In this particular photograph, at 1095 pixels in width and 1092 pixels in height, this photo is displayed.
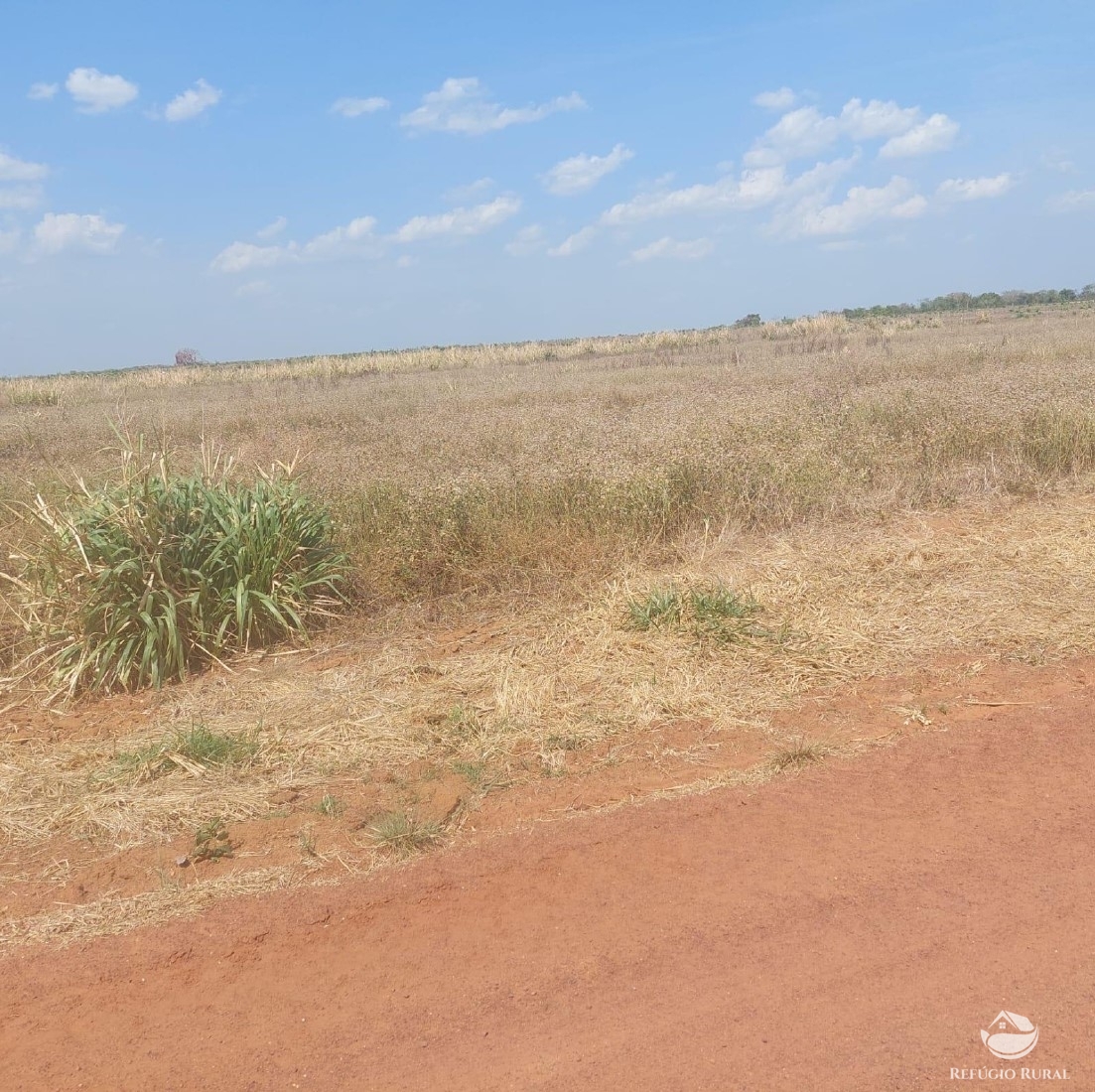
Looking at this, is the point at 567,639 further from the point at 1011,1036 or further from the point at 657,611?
the point at 1011,1036

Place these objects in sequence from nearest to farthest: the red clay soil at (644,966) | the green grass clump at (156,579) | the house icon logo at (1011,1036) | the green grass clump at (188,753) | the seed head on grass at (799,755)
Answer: the house icon logo at (1011,1036) < the red clay soil at (644,966) < the seed head on grass at (799,755) < the green grass clump at (188,753) < the green grass clump at (156,579)

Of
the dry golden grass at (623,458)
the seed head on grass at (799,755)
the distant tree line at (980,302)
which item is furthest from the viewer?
the distant tree line at (980,302)

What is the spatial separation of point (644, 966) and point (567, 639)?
3.08 meters

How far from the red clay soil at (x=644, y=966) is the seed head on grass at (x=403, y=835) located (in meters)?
0.13

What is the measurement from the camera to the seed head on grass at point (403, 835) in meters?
3.86

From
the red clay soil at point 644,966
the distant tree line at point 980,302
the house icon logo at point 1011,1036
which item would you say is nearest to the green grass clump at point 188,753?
the red clay soil at point 644,966

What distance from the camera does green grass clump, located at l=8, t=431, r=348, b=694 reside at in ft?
20.0

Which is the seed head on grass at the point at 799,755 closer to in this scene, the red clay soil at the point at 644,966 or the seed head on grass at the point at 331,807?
the red clay soil at the point at 644,966

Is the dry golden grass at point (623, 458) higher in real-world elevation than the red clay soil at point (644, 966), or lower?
higher

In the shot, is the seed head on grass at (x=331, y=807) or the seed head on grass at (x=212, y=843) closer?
the seed head on grass at (x=212, y=843)

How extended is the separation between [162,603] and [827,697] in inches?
159

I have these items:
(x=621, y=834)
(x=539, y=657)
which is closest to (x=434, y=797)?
(x=621, y=834)

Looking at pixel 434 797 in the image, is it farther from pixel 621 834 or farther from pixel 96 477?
pixel 96 477

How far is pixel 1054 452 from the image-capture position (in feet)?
31.2
